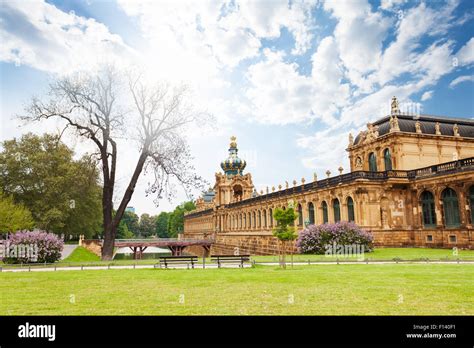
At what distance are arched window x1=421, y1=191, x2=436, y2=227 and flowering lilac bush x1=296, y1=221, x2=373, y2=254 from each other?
279 inches

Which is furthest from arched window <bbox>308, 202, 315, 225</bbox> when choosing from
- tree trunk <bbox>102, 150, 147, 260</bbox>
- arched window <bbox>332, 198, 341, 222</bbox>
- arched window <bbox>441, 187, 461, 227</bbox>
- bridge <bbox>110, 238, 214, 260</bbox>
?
bridge <bbox>110, 238, 214, 260</bbox>

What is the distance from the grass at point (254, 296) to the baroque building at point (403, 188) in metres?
18.6

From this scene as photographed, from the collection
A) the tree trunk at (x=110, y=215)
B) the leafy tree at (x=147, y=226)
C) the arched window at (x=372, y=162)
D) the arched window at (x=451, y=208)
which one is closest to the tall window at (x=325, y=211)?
the arched window at (x=372, y=162)

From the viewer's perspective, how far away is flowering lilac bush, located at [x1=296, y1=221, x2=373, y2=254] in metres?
27.8

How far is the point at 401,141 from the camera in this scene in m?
37.0

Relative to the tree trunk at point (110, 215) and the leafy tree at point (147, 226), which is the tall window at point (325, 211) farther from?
the leafy tree at point (147, 226)

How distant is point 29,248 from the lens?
22.4 metres

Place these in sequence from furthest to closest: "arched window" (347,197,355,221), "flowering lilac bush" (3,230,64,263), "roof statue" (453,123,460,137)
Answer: "roof statue" (453,123,460,137), "arched window" (347,197,355,221), "flowering lilac bush" (3,230,64,263)

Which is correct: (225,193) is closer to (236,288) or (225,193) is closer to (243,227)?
(243,227)

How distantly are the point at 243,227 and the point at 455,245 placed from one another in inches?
1648

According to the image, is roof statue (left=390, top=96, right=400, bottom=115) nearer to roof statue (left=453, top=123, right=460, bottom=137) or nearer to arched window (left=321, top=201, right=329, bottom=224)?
roof statue (left=453, top=123, right=460, bottom=137)

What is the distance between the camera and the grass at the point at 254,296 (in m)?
7.67
